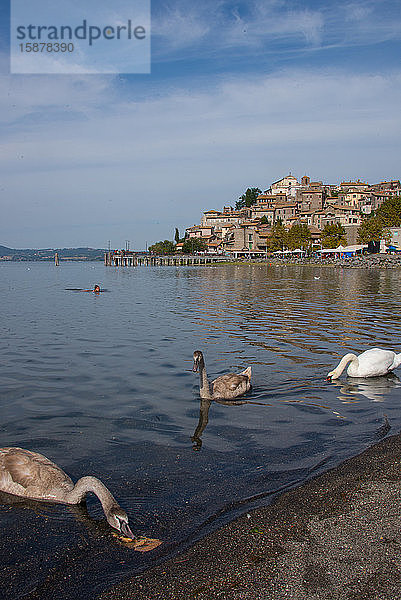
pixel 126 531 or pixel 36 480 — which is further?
pixel 36 480

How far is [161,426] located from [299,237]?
13930 centimetres

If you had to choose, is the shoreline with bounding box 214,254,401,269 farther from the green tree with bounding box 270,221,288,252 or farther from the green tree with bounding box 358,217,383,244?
the green tree with bounding box 270,221,288,252

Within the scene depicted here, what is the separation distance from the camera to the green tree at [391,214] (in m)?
134

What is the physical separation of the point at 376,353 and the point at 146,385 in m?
6.86

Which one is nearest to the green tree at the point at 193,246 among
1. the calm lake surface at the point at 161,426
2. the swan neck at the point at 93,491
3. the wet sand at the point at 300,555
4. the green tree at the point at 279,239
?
the green tree at the point at 279,239

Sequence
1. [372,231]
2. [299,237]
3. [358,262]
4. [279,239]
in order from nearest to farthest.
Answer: [358,262]
[372,231]
[299,237]
[279,239]

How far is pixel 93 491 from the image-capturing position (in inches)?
280

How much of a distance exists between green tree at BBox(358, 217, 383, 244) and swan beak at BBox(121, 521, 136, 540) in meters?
131

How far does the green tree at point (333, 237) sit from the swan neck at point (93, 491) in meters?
134

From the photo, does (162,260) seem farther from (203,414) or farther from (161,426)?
(161,426)

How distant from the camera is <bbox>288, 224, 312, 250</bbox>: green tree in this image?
5679 inches

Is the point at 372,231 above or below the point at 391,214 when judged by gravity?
below

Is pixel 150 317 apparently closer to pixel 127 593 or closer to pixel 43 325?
pixel 43 325

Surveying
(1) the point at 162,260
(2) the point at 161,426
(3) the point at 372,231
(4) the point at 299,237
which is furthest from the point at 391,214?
(2) the point at 161,426
